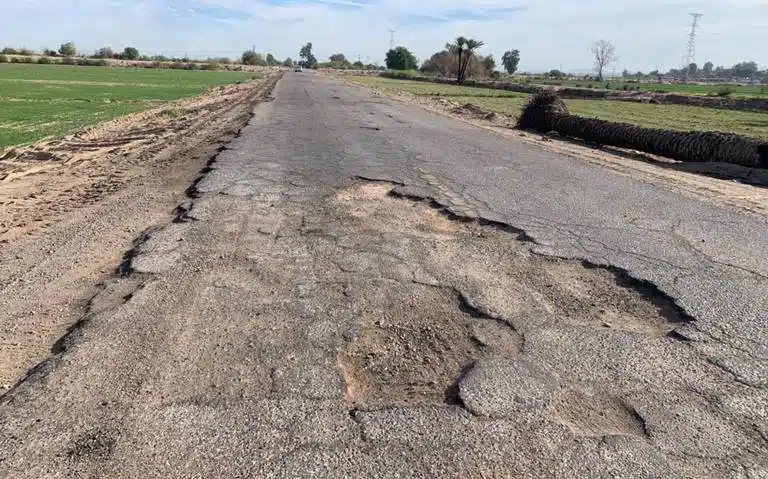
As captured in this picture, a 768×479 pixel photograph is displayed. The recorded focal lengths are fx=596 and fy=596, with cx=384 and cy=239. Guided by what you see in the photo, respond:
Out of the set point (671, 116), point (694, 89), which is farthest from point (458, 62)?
point (671, 116)

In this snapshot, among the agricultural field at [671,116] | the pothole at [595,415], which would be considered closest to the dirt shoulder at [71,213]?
the pothole at [595,415]

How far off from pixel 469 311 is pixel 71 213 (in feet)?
17.4

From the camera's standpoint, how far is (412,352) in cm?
361

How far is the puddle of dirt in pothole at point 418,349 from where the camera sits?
3135 mm

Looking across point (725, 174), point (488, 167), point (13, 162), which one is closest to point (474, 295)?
point (488, 167)

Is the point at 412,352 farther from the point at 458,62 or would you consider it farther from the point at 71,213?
the point at 458,62

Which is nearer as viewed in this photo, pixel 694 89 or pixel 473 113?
pixel 473 113

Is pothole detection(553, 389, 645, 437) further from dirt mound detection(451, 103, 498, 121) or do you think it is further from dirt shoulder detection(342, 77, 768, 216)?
dirt mound detection(451, 103, 498, 121)

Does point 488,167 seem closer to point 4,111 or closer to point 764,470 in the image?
point 764,470

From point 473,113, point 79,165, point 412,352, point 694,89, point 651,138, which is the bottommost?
point 79,165

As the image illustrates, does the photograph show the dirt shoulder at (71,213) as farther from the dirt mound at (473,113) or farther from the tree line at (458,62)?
the tree line at (458,62)

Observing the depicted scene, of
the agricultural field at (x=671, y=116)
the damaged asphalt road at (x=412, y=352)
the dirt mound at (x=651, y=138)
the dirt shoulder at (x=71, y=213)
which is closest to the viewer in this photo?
the damaged asphalt road at (x=412, y=352)

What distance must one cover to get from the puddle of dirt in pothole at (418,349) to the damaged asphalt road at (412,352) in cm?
2

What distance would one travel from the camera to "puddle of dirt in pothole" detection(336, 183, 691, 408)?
10.5ft
